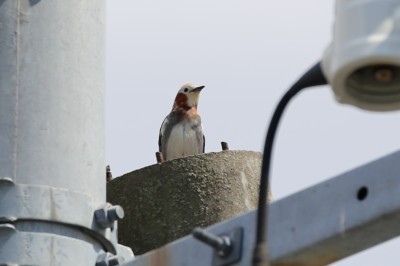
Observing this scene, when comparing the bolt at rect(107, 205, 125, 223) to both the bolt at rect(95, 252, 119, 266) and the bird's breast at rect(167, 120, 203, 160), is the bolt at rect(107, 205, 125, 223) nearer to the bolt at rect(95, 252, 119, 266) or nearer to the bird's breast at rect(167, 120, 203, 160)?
the bolt at rect(95, 252, 119, 266)

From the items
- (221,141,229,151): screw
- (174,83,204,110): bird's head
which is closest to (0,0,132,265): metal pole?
(221,141,229,151): screw

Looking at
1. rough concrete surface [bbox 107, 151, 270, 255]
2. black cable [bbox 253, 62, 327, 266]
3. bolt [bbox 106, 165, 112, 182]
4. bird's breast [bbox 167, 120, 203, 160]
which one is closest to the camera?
black cable [bbox 253, 62, 327, 266]

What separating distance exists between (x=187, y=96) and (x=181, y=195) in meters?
5.40

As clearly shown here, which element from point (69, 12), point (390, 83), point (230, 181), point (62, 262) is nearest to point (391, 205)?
point (390, 83)

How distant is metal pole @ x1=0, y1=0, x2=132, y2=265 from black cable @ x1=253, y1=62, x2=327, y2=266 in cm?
84

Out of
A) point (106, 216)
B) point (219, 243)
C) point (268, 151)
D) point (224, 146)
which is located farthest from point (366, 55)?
point (224, 146)

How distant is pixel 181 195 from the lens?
8.50 m

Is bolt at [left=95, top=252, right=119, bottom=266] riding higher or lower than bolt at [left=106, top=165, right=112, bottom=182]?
lower

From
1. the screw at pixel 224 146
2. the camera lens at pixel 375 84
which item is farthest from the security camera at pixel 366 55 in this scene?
the screw at pixel 224 146

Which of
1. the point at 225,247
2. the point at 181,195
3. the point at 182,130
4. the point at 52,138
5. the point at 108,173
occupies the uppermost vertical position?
the point at 182,130

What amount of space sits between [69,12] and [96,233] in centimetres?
57

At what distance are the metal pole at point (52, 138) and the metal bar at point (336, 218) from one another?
55 cm

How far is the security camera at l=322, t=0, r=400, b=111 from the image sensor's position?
2631 millimetres

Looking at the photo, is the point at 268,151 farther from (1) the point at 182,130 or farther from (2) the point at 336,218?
(1) the point at 182,130
